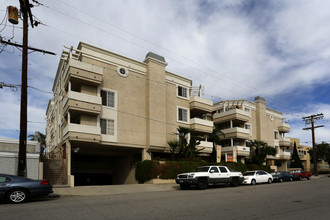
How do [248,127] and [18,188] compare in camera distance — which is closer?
[18,188]

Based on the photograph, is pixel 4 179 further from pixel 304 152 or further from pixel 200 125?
pixel 304 152

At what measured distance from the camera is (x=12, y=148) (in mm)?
25453

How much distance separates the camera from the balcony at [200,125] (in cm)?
3153

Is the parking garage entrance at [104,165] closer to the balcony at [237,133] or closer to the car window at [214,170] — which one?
the car window at [214,170]

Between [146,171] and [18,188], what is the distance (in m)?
14.5

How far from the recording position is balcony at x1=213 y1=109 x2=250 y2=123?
39094mm

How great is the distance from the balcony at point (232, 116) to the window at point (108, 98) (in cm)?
1947

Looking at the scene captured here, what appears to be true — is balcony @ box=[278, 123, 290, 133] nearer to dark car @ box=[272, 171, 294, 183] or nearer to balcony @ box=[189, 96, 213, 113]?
dark car @ box=[272, 171, 294, 183]

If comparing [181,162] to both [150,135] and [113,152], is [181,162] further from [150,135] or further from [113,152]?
[113,152]

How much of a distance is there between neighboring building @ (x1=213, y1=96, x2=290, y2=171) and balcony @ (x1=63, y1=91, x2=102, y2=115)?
1840cm

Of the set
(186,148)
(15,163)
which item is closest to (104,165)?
(186,148)

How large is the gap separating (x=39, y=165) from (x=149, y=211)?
41.2 feet

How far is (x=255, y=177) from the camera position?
24.5m

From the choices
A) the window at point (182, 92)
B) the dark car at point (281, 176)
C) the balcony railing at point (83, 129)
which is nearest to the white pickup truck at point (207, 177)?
the balcony railing at point (83, 129)
